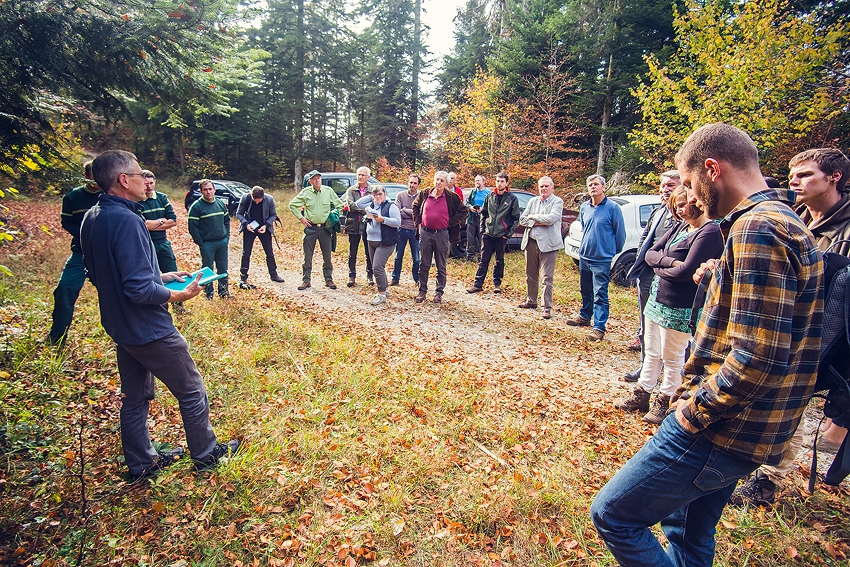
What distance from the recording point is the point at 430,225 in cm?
757

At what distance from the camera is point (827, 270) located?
2.06m

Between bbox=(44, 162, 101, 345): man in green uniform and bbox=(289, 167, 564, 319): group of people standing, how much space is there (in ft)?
11.4

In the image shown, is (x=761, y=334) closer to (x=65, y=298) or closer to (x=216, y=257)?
(x=65, y=298)

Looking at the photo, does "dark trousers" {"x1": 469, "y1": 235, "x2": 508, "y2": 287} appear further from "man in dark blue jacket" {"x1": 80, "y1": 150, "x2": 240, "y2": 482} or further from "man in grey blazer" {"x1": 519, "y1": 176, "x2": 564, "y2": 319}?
"man in dark blue jacket" {"x1": 80, "y1": 150, "x2": 240, "y2": 482}

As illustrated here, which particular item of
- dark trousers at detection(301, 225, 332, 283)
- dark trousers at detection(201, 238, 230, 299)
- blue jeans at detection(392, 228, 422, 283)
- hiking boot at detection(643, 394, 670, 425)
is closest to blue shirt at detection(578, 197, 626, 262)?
hiking boot at detection(643, 394, 670, 425)

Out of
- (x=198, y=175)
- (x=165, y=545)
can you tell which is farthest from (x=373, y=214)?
(x=198, y=175)

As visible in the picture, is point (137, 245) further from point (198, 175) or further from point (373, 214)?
point (198, 175)

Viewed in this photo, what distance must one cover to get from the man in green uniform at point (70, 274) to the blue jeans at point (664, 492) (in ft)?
17.0

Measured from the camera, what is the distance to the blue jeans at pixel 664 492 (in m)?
1.61

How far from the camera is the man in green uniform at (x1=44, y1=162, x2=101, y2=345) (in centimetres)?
446

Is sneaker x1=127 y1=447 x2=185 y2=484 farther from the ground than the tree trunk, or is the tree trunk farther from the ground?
the tree trunk

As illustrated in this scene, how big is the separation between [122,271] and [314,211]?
221 inches

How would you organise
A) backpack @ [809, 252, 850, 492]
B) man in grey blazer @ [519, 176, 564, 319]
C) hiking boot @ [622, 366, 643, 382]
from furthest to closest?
man in grey blazer @ [519, 176, 564, 319], hiking boot @ [622, 366, 643, 382], backpack @ [809, 252, 850, 492]

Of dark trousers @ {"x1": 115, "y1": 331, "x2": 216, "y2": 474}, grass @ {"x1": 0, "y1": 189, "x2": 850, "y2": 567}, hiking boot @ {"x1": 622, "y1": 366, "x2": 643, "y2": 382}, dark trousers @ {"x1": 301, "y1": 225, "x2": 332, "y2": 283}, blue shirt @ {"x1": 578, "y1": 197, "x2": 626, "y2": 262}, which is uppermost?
blue shirt @ {"x1": 578, "y1": 197, "x2": 626, "y2": 262}
